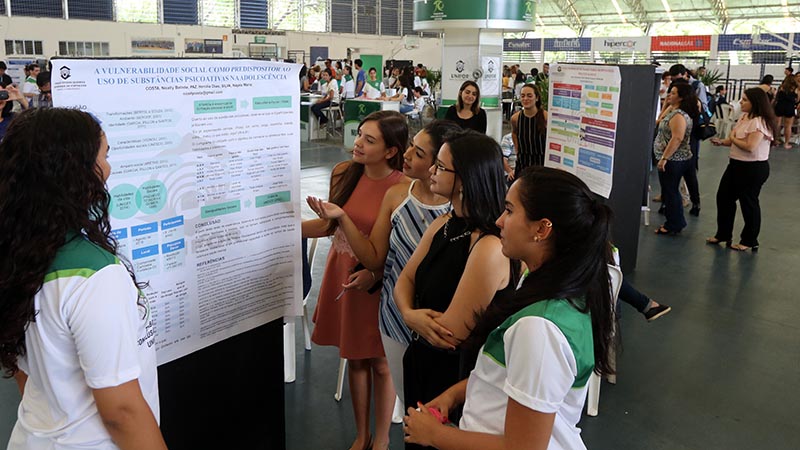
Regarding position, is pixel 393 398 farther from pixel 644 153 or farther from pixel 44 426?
pixel 644 153

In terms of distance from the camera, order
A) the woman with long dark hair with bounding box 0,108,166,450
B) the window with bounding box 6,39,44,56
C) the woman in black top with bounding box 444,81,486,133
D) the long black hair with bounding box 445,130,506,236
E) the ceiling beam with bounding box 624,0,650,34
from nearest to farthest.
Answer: the woman with long dark hair with bounding box 0,108,166,450, the long black hair with bounding box 445,130,506,236, the woman in black top with bounding box 444,81,486,133, the window with bounding box 6,39,44,56, the ceiling beam with bounding box 624,0,650,34

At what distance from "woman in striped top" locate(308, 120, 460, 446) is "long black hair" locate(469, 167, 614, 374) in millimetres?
812

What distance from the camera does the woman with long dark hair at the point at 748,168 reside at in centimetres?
574

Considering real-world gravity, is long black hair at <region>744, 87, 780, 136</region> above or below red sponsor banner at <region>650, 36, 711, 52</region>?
below

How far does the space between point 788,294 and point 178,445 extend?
462 cm

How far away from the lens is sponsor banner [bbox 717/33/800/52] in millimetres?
19016

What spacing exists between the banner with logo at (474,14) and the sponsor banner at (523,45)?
15049 mm

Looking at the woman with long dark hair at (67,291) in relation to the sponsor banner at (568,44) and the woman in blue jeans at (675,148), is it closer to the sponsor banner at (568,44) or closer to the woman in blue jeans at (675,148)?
the woman in blue jeans at (675,148)

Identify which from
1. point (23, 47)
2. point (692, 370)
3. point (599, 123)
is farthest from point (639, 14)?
point (692, 370)

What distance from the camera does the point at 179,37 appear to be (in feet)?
70.7

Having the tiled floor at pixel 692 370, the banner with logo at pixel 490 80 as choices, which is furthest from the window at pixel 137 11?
the tiled floor at pixel 692 370

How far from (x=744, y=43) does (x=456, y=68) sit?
1396cm

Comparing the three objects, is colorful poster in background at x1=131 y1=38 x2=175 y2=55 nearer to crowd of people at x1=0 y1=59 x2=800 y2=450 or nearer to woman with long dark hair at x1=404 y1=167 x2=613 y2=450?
crowd of people at x1=0 y1=59 x2=800 y2=450

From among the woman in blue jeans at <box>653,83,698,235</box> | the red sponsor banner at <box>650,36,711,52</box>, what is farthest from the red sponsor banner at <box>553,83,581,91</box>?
the red sponsor banner at <box>650,36,711,52</box>
